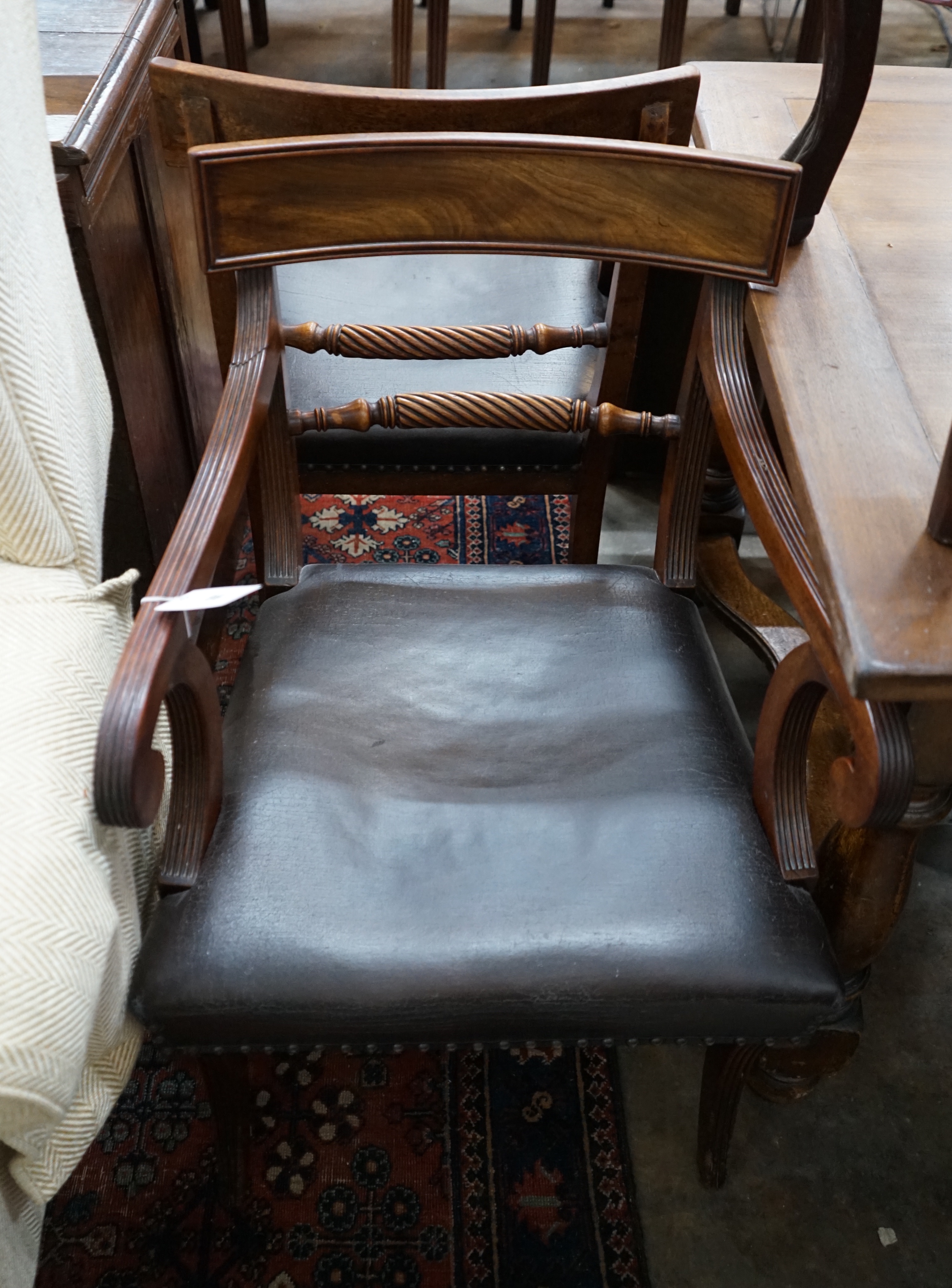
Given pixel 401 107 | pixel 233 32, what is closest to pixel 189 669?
pixel 401 107

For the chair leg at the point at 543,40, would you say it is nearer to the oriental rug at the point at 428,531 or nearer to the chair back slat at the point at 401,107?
the oriental rug at the point at 428,531

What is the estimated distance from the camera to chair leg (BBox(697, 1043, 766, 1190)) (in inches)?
40.1

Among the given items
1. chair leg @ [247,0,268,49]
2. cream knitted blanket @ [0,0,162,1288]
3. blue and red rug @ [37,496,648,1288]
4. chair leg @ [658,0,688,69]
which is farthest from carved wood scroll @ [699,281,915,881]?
chair leg @ [247,0,268,49]

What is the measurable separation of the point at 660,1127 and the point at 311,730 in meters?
0.63

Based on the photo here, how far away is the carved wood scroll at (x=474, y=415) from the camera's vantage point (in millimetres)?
1114

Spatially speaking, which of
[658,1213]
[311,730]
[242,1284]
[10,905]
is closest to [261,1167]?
[242,1284]

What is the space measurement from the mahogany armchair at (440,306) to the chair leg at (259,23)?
2.11 m

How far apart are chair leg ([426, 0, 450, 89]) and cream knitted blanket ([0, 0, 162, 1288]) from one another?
6.88 feet

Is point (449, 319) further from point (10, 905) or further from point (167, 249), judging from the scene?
point (10, 905)

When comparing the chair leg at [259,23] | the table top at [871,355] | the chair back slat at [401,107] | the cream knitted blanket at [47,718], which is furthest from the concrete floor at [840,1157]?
the chair leg at [259,23]

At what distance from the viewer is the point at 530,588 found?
1.12 meters

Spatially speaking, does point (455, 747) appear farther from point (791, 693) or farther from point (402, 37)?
point (402, 37)

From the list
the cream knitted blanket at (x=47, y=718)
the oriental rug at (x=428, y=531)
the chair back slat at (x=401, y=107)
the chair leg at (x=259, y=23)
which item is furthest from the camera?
the chair leg at (x=259, y=23)

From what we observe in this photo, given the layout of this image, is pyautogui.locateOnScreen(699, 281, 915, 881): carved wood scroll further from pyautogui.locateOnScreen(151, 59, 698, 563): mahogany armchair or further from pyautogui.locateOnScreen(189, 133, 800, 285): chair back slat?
pyautogui.locateOnScreen(151, 59, 698, 563): mahogany armchair
